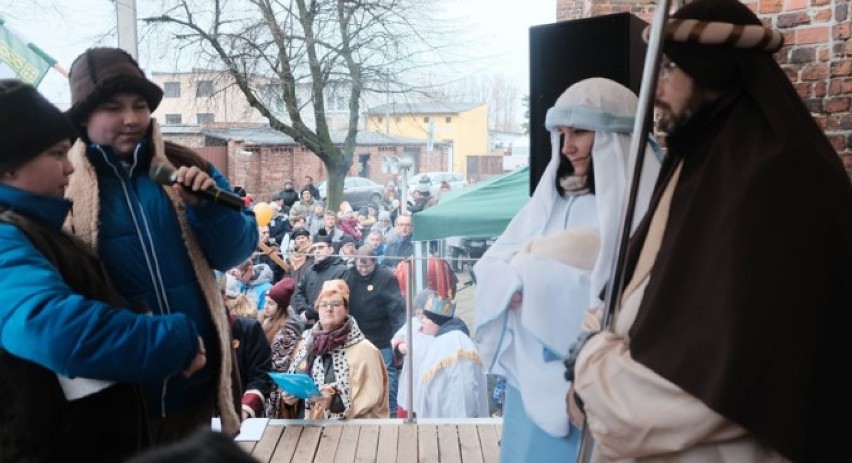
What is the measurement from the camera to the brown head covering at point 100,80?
6.06 ft

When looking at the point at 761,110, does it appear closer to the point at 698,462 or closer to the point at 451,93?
the point at 698,462

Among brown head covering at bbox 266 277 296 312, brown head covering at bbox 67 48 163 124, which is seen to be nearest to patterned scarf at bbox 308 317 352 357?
brown head covering at bbox 266 277 296 312

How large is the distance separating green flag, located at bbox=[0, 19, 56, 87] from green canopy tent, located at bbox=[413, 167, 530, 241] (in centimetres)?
384

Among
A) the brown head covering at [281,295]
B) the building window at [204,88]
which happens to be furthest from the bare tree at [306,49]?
the brown head covering at [281,295]

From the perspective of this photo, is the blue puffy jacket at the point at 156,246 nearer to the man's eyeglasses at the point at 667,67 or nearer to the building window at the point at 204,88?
the man's eyeglasses at the point at 667,67

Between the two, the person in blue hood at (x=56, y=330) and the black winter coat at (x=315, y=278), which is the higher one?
the person in blue hood at (x=56, y=330)

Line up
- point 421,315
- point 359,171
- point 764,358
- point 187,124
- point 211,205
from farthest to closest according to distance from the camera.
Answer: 1. point 359,171
2. point 187,124
3. point 421,315
4. point 211,205
5. point 764,358

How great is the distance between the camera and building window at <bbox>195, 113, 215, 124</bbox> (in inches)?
653

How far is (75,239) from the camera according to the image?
1695mm

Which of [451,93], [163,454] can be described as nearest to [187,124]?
[451,93]

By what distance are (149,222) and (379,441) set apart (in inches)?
101

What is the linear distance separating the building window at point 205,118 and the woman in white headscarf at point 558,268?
49.2 feet

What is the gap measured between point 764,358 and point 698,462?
26 cm

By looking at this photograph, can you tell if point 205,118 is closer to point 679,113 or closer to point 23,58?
point 23,58
